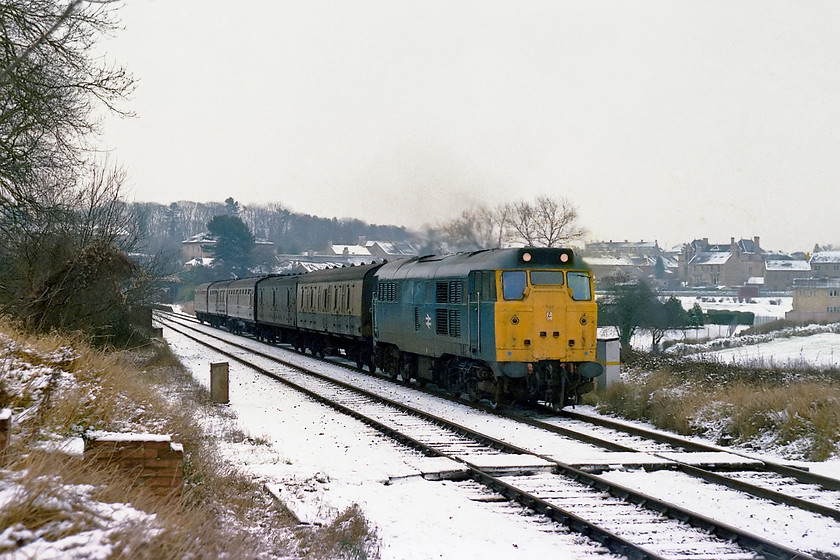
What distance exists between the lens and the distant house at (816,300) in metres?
60.0

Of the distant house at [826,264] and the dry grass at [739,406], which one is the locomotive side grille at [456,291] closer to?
the dry grass at [739,406]

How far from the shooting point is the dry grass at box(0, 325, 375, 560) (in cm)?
470

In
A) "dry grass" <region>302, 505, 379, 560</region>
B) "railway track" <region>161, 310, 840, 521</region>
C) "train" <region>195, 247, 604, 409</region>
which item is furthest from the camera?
"train" <region>195, 247, 604, 409</region>

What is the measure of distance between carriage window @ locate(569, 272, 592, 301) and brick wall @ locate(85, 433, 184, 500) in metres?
10.3

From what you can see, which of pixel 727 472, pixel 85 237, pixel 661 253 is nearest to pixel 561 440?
pixel 727 472

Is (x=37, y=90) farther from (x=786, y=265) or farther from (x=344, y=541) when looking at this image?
(x=786, y=265)

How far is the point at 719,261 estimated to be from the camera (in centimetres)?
8194

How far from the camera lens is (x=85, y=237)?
22922 millimetres

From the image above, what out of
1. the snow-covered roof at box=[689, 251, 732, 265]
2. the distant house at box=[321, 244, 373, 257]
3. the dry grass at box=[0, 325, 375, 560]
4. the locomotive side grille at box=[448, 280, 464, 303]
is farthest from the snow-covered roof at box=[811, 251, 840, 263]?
the dry grass at box=[0, 325, 375, 560]

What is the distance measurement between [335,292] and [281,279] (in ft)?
35.1

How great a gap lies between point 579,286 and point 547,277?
0.70 meters

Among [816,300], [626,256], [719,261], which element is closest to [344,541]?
[626,256]

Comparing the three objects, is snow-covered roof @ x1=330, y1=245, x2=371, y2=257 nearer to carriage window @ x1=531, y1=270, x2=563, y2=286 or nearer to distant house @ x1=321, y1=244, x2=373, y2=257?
distant house @ x1=321, y1=244, x2=373, y2=257

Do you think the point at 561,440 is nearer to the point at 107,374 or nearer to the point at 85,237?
the point at 107,374
